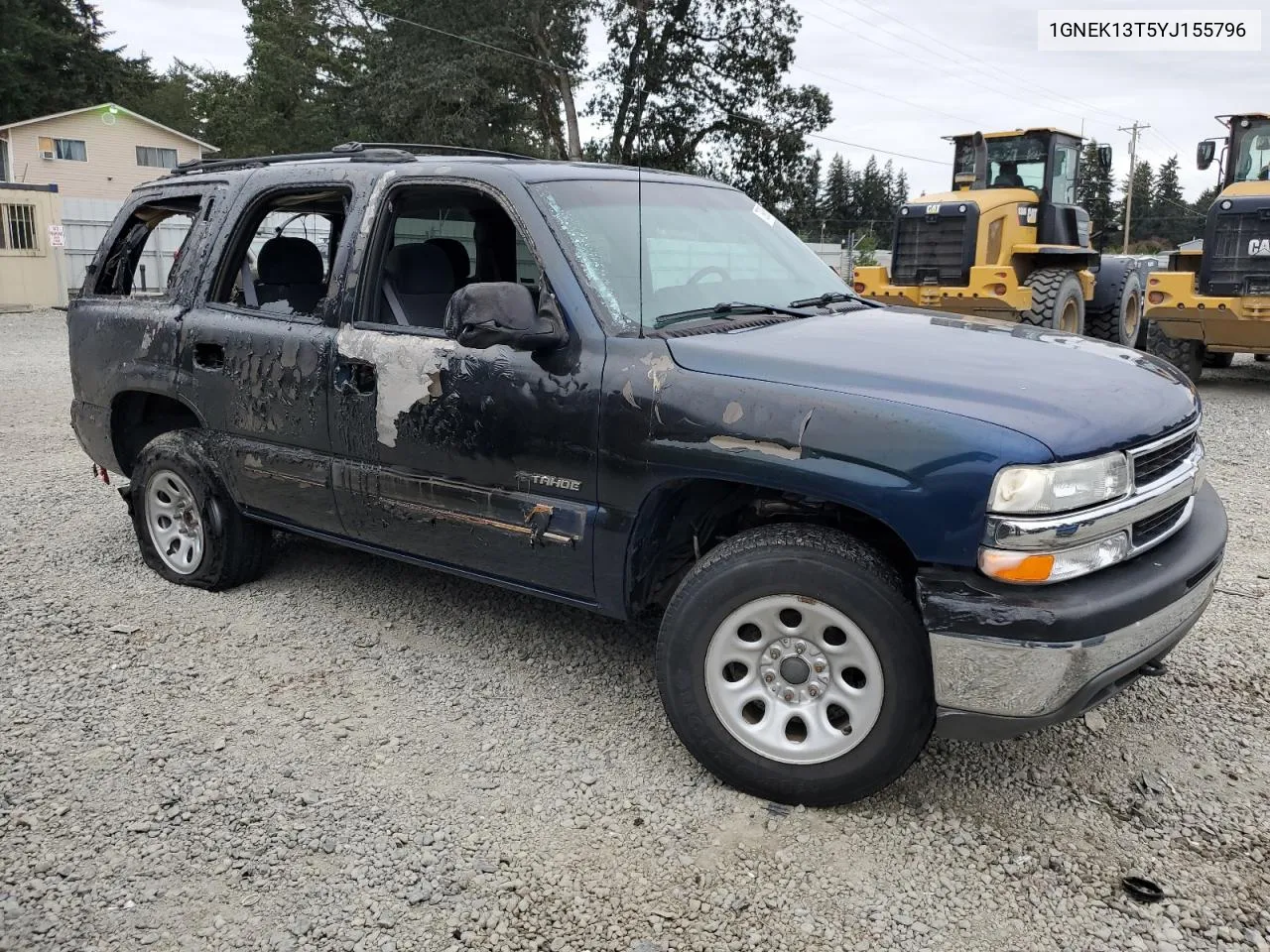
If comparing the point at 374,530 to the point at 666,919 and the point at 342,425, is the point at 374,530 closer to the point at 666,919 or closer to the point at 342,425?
the point at 342,425

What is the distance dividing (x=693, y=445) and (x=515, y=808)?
1.22 metres

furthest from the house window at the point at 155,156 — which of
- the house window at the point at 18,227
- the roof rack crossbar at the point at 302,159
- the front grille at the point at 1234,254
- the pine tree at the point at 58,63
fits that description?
the roof rack crossbar at the point at 302,159

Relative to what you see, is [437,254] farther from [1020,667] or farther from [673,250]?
[1020,667]

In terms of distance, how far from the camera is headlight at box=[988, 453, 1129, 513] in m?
2.62

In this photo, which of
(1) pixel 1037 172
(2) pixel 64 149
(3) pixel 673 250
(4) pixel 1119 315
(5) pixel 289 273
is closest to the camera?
(3) pixel 673 250

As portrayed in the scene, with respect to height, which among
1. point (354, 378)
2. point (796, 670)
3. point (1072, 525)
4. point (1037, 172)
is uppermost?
point (1037, 172)

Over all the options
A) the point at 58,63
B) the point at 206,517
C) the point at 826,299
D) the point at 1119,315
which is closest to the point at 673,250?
the point at 826,299

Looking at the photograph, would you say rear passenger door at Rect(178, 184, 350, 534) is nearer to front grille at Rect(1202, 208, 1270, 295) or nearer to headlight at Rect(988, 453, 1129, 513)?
headlight at Rect(988, 453, 1129, 513)

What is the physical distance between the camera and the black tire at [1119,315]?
520 inches

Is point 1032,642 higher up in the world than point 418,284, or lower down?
lower down

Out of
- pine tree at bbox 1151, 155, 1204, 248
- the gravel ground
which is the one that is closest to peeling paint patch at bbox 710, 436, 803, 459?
the gravel ground

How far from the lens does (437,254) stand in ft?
14.5

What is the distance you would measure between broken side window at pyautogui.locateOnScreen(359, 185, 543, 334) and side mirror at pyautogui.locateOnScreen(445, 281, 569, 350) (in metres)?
0.26

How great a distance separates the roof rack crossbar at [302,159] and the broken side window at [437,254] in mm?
239
